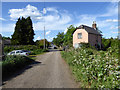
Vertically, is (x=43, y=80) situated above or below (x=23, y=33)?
below

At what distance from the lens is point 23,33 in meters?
36.5

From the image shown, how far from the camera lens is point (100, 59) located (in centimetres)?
422

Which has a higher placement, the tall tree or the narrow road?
the tall tree

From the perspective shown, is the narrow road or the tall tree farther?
the tall tree

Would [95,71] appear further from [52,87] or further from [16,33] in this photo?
[16,33]

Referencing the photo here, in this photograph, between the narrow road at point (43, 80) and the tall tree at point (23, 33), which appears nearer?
the narrow road at point (43, 80)

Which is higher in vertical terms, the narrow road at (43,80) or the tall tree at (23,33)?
the tall tree at (23,33)

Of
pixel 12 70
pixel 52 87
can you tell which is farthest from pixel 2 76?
pixel 52 87

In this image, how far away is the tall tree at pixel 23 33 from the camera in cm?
3504

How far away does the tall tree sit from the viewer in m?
35.0

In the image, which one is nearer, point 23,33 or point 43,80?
point 43,80

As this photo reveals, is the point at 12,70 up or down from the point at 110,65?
down

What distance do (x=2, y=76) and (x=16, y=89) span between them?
7.65 feet

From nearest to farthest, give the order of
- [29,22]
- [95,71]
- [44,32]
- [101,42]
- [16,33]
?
[95,71] < [101,42] < [44,32] < [16,33] < [29,22]
